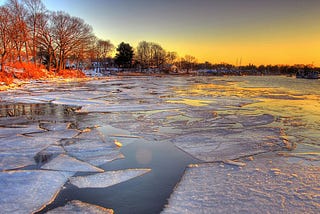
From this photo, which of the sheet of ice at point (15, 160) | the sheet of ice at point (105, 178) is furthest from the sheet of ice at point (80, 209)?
the sheet of ice at point (15, 160)

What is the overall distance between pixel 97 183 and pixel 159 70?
95.8 m

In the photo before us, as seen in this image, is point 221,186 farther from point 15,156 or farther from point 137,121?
point 137,121

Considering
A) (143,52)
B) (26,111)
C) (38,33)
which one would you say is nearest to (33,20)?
(38,33)

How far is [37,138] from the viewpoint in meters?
6.05

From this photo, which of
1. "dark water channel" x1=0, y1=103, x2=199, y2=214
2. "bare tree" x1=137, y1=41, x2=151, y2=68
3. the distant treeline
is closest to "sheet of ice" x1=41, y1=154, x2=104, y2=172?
"dark water channel" x1=0, y1=103, x2=199, y2=214

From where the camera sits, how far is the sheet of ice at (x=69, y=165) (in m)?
4.23

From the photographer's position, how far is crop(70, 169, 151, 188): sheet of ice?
145 inches

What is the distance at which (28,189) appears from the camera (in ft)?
11.5

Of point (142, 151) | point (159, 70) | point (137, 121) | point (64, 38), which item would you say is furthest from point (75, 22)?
point (159, 70)

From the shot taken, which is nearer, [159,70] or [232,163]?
[232,163]

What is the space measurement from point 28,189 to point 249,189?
2954 mm

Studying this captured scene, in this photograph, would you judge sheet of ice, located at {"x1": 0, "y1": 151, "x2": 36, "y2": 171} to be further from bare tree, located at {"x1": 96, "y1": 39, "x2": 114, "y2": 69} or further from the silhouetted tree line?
bare tree, located at {"x1": 96, "y1": 39, "x2": 114, "y2": 69}

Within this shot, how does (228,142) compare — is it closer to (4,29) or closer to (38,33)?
(4,29)

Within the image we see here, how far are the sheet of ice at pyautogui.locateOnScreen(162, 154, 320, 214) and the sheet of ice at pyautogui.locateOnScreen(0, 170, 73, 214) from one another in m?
1.55
